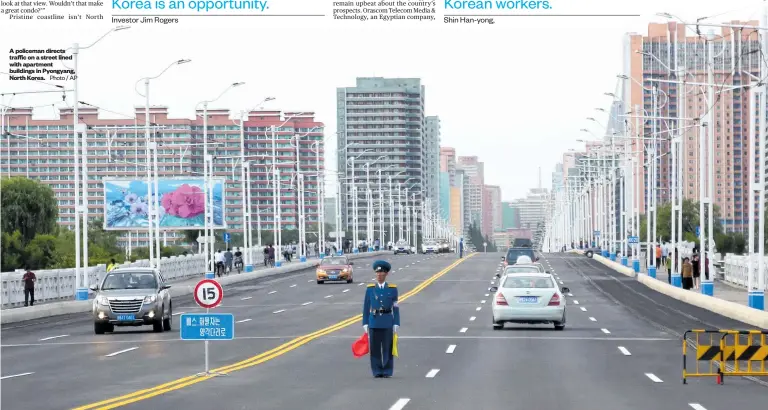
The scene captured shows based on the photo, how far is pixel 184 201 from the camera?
95.3m

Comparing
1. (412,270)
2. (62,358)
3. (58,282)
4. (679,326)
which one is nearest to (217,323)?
(62,358)

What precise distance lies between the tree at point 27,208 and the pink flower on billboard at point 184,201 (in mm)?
16750

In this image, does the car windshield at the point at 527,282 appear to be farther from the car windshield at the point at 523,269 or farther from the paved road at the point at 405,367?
the car windshield at the point at 523,269

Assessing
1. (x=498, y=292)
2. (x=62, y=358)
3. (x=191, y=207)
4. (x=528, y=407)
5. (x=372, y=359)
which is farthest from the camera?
(x=191, y=207)

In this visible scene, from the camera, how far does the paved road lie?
57.0 ft

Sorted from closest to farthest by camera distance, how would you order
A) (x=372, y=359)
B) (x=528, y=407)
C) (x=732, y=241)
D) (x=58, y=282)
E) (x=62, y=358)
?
(x=528, y=407)
(x=372, y=359)
(x=62, y=358)
(x=58, y=282)
(x=732, y=241)

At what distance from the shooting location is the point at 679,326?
37062 mm

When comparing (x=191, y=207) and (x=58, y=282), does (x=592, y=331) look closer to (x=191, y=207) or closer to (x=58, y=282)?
(x=58, y=282)

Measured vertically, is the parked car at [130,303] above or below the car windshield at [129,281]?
below

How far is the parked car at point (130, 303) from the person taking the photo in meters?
34.0

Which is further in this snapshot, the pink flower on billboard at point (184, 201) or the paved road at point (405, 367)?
the pink flower on billboard at point (184, 201)

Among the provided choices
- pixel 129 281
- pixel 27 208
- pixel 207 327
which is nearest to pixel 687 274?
pixel 129 281

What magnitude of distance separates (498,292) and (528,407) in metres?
17.6

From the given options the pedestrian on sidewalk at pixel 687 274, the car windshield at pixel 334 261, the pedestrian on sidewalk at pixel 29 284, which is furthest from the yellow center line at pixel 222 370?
the car windshield at pixel 334 261
